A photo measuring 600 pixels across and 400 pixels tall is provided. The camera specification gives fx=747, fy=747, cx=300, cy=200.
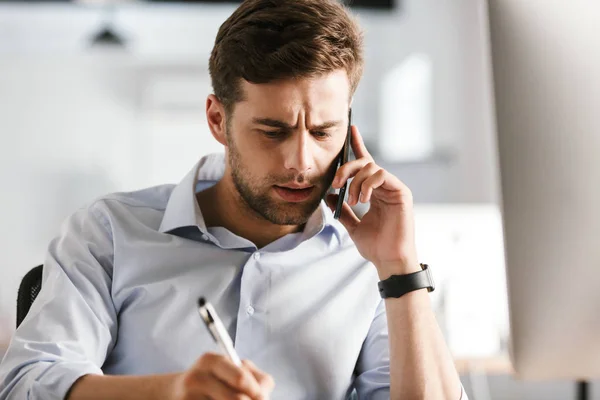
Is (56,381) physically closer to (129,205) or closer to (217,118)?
(129,205)

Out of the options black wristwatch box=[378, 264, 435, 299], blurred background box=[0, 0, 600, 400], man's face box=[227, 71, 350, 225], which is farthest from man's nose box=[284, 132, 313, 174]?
blurred background box=[0, 0, 600, 400]

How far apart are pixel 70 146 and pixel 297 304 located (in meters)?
2.18

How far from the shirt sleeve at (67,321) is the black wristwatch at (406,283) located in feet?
1.43

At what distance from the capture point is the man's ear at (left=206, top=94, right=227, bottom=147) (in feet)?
4.27

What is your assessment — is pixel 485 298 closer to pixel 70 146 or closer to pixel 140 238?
pixel 140 238

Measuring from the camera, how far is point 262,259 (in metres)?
1.24

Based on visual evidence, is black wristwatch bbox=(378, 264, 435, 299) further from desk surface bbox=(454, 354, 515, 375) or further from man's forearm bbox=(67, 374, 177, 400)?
desk surface bbox=(454, 354, 515, 375)

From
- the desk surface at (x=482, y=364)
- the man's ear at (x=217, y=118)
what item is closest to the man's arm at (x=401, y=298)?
the man's ear at (x=217, y=118)

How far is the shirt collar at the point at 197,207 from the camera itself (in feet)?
4.01

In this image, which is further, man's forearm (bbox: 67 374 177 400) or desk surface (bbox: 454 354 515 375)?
desk surface (bbox: 454 354 515 375)

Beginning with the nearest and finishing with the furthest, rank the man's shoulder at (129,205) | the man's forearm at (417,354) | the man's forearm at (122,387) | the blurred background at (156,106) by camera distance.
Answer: the man's forearm at (122,387) < the man's forearm at (417,354) < the man's shoulder at (129,205) < the blurred background at (156,106)

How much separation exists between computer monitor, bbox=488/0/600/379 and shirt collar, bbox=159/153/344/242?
1.52ft

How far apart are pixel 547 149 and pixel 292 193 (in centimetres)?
44

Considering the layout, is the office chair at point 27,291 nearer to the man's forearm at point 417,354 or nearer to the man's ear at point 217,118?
the man's ear at point 217,118
